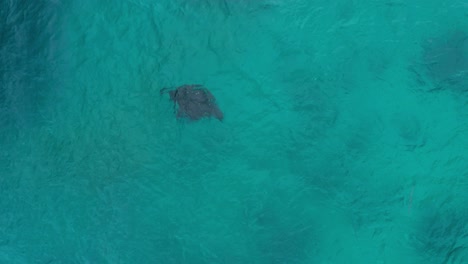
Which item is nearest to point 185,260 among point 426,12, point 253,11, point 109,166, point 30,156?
point 109,166

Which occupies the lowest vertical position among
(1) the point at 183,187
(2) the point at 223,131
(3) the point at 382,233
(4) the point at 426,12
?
(3) the point at 382,233

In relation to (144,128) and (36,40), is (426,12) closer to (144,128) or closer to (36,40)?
(144,128)

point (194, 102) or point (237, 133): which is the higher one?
point (194, 102)

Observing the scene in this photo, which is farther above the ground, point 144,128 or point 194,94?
point 194,94
